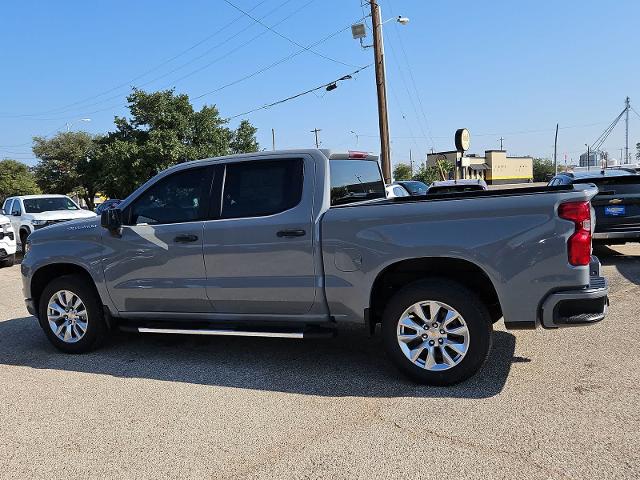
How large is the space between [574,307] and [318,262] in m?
1.97

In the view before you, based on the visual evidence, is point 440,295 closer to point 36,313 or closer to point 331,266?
point 331,266

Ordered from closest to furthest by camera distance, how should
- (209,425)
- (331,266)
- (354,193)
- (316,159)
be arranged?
1. (209,425)
2. (331,266)
3. (316,159)
4. (354,193)

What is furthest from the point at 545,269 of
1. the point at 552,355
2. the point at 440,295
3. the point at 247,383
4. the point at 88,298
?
the point at 88,298

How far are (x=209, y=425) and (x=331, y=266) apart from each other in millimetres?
1547

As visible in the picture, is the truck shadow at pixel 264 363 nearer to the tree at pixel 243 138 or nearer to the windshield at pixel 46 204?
the windshield at pixel 46 204

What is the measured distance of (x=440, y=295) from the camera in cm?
420

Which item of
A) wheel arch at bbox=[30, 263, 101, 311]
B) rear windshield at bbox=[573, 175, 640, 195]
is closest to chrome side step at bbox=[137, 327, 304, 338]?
wheel arch at bbox=[30, 263, 101, 311]

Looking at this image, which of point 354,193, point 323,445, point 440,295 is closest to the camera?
point 323,445

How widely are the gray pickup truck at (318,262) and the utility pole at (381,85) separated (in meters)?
13.1

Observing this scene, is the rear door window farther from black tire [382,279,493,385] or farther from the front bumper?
the front bumper

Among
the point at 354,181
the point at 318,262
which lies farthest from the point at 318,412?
the point at 354,181

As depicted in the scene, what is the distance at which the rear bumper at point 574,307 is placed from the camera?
391cm

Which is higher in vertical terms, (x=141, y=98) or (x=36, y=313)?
(x=141, y=98)

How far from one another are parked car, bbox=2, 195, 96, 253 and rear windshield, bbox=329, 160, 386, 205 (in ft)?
33.9
